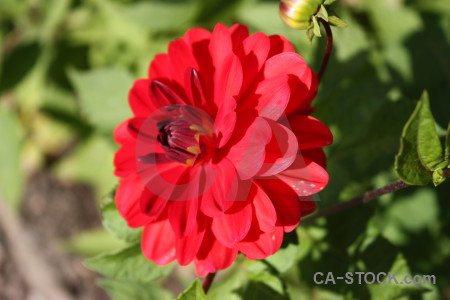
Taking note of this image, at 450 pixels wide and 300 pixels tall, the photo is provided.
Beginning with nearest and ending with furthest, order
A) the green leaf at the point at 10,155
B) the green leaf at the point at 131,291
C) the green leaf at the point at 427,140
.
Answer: the green leaf at the point at 427,140 < the green leaf at the point at 131,291 < the green leaf at the point at 10,155

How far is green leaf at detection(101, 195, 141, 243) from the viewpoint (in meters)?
1.14

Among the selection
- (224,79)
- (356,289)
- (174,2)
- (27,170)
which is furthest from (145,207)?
(27,170)

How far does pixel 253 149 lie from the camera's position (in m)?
0.83

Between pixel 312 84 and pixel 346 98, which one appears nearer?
pixel 312 84

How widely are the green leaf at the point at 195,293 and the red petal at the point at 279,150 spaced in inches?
8.9

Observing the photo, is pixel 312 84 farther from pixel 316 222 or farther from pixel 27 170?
pixel 27 170

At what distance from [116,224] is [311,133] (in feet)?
1.70

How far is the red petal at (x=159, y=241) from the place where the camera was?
3.22ft

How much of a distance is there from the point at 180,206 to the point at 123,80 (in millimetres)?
733

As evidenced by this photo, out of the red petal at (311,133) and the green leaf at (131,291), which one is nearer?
the red petal at (311,133)

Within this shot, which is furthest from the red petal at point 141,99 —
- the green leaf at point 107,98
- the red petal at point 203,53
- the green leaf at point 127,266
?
the green leaf at point 107,98

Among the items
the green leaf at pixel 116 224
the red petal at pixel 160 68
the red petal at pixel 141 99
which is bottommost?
the green leaf at pixel 116 224

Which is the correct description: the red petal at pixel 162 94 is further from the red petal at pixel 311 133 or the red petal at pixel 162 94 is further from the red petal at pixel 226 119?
the red petal at pixel 311 133

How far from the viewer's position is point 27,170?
289 centimetres
